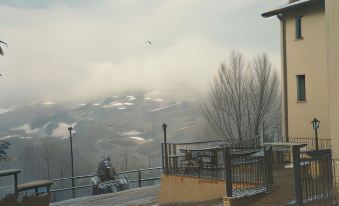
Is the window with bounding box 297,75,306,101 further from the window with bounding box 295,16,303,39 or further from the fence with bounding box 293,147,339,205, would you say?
the fence with bounding box 293,147,339,205

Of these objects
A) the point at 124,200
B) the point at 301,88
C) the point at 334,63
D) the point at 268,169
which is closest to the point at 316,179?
the point at 268,169

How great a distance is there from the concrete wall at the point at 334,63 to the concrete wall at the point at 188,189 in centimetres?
439

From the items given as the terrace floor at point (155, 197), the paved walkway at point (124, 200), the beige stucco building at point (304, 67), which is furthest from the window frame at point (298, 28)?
the paved walkway at point (124, 200)

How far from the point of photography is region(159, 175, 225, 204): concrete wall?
1488 centimetres

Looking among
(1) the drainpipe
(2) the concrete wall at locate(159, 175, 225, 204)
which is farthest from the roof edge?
(2) the concrete wall at locate(159, 175, 225, 204)

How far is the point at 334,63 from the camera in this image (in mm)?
11234

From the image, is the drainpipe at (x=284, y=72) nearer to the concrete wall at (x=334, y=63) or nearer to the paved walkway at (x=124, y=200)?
the paved walkway at (x=124, y=200)

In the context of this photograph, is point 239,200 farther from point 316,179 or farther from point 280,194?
point 316,179

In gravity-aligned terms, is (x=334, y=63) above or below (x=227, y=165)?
above

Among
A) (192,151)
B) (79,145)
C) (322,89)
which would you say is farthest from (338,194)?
(79,145)

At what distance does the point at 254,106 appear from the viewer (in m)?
43.9

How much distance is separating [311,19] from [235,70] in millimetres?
25053

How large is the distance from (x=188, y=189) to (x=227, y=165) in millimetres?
4862

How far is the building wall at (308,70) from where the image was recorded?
20328mm
